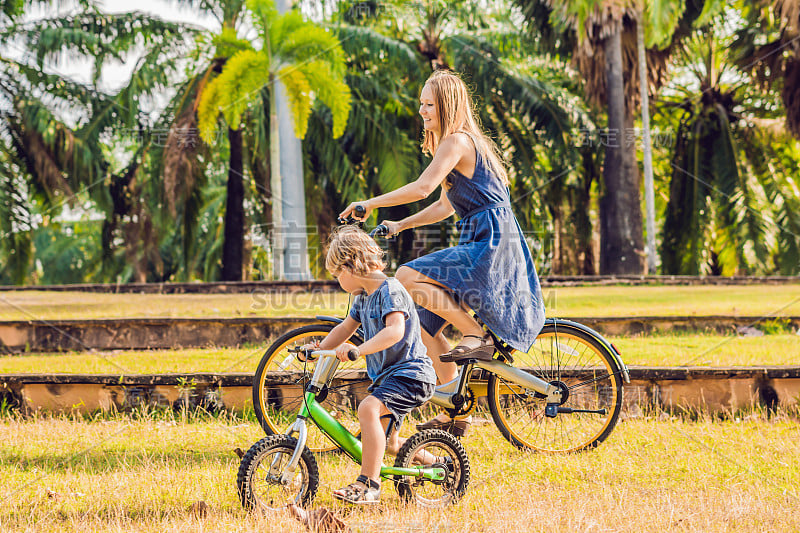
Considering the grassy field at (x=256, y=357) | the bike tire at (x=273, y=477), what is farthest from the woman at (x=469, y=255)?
the grassy field at (x=256, y=357)

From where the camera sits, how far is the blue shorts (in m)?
2.98

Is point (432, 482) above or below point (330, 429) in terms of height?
below

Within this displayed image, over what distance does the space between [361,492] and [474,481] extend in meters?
0.72

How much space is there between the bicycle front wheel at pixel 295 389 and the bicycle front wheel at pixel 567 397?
82 centimetres

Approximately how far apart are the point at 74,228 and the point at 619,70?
3478cm

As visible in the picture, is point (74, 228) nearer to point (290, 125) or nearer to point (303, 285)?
point (290, 125)

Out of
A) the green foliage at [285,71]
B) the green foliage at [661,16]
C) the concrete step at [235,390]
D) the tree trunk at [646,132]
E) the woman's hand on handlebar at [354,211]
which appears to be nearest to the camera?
the woman's hand on handlebar at [354,211]

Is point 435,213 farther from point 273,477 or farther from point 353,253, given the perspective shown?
point 273,477

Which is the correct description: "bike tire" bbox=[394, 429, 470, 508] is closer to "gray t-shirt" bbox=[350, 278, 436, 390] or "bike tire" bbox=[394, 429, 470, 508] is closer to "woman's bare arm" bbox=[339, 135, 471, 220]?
"gray t-shirt" bbox=[350, 278, 436, 390]

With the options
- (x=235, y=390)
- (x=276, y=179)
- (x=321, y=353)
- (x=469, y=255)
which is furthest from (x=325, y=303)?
(x=276, y=179)

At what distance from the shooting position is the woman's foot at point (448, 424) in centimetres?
360

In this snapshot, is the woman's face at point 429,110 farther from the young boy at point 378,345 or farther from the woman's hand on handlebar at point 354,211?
the young boy at point 378,345

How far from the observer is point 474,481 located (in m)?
3.33

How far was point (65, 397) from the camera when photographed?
4.49 m
